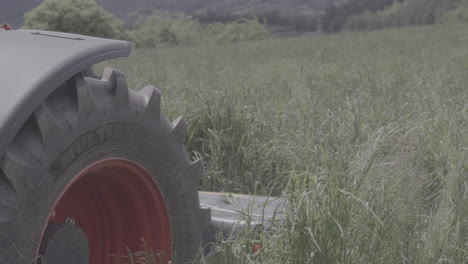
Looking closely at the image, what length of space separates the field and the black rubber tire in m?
0.29

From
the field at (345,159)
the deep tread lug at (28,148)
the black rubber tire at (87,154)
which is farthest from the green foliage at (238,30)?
the deep tread lug at (28,148)

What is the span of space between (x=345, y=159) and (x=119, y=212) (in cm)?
92

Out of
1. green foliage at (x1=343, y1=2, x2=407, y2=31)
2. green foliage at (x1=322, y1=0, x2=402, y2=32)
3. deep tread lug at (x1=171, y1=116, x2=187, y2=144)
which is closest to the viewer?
deep tread lug at (x1=171, y1=116, x2=187, y2=144)

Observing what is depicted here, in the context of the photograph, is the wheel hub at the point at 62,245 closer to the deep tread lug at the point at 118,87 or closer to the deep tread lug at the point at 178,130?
the deep tread lug at the point at 118,87

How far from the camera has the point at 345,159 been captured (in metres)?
2.32

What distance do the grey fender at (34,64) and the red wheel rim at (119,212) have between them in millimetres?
326

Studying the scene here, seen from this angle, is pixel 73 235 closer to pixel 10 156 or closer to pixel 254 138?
pixel 10 156

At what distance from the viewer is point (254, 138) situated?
366cm

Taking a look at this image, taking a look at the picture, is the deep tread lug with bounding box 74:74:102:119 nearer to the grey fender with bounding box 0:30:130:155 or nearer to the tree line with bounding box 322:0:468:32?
the grey fender with bounding box 0:30:130:155

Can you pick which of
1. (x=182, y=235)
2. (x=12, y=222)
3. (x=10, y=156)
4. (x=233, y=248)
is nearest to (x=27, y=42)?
(x=10, y=156)

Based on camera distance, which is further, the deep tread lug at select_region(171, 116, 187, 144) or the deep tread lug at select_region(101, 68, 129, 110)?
the deep tread lug at select_region(171, 116, 187, 144)

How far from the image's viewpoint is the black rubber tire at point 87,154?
1334mm

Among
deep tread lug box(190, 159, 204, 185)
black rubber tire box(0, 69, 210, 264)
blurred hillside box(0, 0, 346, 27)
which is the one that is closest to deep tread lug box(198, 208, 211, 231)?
black rubber tire box(0, 69, 210, 264)

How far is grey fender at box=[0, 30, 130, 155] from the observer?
133 centimetres
